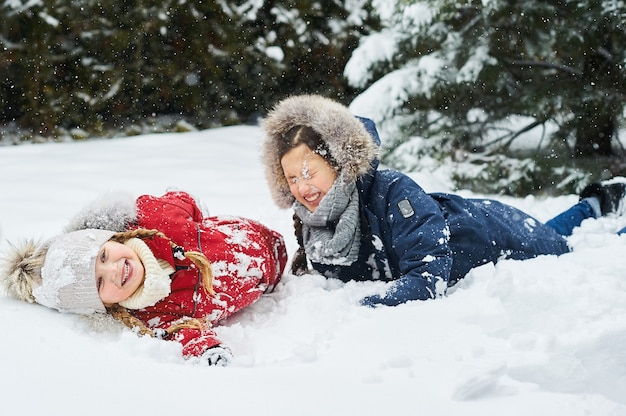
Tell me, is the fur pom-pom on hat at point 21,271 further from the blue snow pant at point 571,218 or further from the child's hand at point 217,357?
the blue snow pant at point 571,218

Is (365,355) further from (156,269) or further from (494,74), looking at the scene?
(494,74)

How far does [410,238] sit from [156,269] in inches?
34.6

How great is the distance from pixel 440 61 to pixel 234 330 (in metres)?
2.68

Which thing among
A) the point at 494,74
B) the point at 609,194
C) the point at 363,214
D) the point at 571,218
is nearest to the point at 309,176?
the point at 363,214

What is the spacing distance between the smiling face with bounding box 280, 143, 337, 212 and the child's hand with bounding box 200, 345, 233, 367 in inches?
30.2

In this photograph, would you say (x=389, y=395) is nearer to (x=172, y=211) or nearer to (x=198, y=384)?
(x=198, y=384)

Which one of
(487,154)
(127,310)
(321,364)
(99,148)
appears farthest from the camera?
(99,148)

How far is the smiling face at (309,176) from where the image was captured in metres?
2.34

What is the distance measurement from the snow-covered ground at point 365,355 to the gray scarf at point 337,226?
5.2 inches

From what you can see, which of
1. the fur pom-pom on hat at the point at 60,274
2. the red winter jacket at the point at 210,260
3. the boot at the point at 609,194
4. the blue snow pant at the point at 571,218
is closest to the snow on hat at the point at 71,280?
the fur pom-pom on hat at the point at 60,274

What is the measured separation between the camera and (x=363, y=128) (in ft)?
7.99

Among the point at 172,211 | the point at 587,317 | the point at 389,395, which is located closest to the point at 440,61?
the point at 172,211

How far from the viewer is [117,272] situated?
1914 millimetres

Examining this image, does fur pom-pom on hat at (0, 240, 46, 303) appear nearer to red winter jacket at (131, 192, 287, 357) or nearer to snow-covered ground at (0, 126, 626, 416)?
snow-covered ground at (0, 126, 626, 416)
